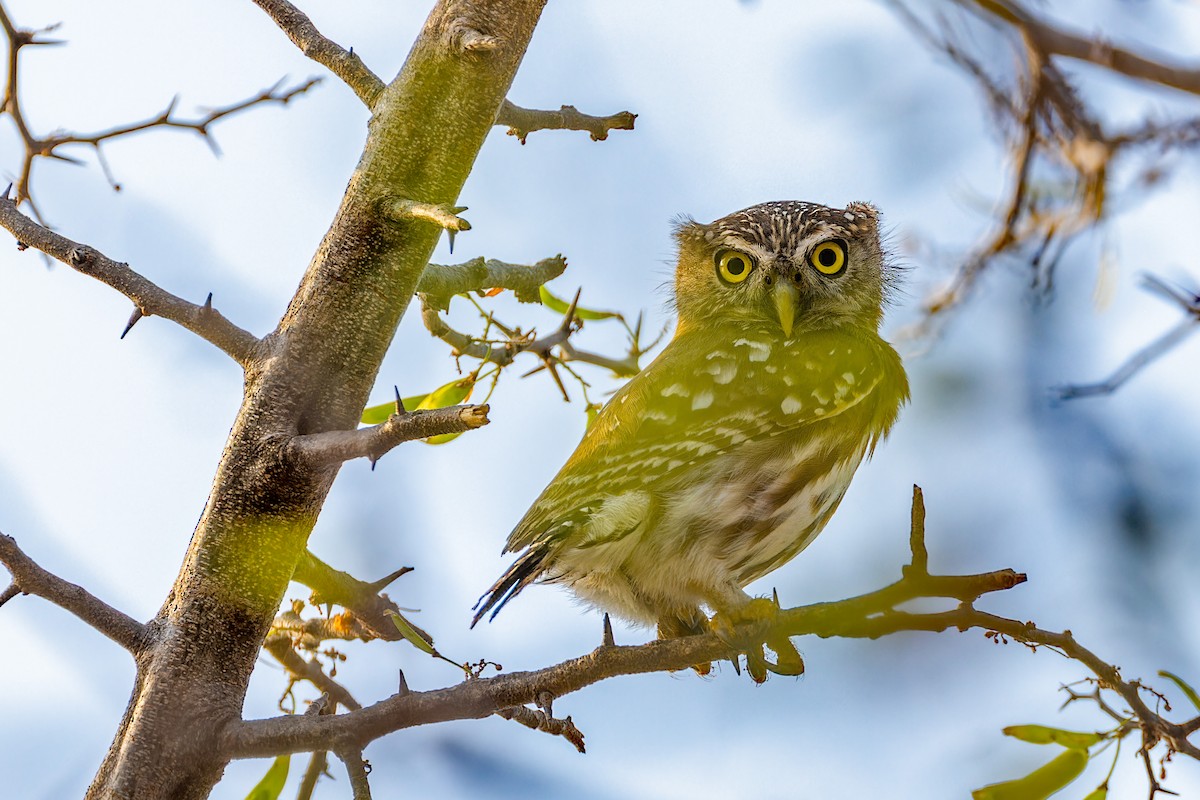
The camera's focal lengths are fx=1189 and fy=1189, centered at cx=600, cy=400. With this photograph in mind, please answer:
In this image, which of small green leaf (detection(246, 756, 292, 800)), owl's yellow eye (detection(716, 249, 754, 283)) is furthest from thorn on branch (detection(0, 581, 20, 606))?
owl's yellow eye (detection(716, 249, 754, 283))

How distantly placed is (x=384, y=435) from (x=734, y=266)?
83.1 inches

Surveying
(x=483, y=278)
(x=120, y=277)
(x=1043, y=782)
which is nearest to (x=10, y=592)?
(x=120, y=277)

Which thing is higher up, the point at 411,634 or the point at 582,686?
the point at 411,634

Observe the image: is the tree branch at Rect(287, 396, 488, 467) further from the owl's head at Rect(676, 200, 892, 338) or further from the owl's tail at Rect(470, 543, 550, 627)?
the owl's head at Rect(676, 200, 892, 338)

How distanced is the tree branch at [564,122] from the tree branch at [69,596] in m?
1.32

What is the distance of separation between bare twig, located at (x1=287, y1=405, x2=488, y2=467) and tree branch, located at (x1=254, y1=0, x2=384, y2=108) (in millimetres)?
798

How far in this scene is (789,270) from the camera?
351 cm

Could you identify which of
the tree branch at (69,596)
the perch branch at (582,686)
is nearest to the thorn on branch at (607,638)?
the perch branch at (582,686)

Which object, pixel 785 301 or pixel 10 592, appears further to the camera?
pixel 785 301

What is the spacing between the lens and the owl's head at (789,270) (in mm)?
3516

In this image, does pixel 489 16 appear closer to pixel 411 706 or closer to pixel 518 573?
pixel 518 573

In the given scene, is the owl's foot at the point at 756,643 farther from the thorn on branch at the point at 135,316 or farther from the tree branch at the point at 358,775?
the thorn on branch at the point at 135,316

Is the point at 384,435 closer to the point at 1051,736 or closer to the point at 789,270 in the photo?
the point at 1051,736

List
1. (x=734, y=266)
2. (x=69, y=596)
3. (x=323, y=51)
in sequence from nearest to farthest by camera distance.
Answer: (x=69, y=596) < (x=323, y=51) < (x=734, y=266)
